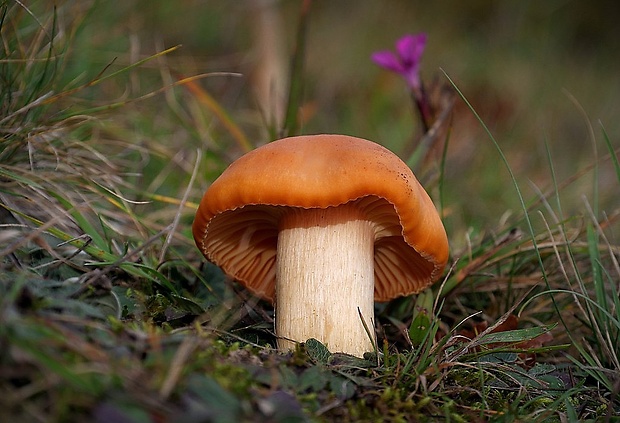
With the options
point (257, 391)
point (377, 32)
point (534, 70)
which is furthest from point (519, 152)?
point (257, 391)

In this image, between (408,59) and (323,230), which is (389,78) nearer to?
(408,59)

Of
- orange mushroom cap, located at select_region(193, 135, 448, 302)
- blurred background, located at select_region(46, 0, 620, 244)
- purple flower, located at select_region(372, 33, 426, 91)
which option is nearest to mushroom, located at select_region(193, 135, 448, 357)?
orange mushroom cap, located at select_region(193, 135, 448, 302)

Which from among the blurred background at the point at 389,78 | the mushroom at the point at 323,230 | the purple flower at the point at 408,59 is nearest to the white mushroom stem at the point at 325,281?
the mushroom at the point at 323,230

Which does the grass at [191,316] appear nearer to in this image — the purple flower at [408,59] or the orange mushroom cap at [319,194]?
the orange mushroom cap at [319,194]

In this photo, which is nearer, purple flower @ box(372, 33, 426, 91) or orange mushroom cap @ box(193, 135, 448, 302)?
orange mushroom cap @ box(193, 135, 448, 302)

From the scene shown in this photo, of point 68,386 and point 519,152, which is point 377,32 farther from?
point 68,386

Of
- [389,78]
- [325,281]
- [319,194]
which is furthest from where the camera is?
[389,78]

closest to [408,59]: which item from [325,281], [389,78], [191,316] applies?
[325,281]

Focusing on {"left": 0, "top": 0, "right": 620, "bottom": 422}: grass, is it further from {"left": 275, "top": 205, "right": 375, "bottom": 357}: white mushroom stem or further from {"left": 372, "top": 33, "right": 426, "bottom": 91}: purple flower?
{"left": 372, "top": 33, "right": 426, "bottom": 91}: purple flower
